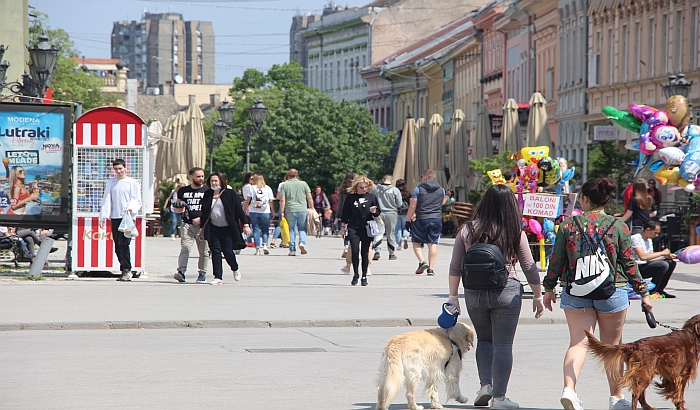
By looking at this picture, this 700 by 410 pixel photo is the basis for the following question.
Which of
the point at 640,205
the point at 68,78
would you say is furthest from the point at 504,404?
the point at 68,78

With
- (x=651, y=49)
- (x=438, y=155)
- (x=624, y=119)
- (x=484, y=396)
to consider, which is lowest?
(x=484, y=396)

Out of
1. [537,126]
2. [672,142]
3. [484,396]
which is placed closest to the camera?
[484,396]

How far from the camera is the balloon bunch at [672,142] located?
1825 cm

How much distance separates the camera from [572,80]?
163 ft

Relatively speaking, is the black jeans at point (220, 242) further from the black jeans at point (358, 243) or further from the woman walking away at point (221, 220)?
the black jeans at point (358, 243)

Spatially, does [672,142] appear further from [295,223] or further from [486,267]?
[486,267]

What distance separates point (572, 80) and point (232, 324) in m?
37.7

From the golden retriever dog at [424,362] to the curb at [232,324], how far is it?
5.66 metres

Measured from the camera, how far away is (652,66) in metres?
39.8

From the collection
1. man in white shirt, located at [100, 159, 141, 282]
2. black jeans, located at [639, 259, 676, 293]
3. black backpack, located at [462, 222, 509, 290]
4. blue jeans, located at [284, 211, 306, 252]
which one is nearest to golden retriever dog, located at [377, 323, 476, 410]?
black backpack, located at [462, 222, 509, 290]

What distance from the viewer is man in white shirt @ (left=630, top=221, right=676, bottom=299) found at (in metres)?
17.0

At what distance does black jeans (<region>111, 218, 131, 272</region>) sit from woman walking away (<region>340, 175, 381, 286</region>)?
3342 millimetres

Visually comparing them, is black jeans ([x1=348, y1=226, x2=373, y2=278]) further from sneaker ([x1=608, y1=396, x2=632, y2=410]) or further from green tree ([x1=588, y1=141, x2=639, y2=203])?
green tree ([x1=588, y1=141, x2=639, y2=203])

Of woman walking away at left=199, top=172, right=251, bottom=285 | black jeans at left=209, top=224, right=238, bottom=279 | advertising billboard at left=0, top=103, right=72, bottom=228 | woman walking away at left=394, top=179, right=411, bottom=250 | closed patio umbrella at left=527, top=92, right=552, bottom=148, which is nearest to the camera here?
woman walking away at left=199, top=172, right=251, bottom=285
